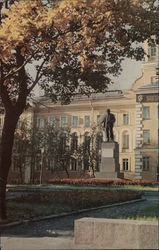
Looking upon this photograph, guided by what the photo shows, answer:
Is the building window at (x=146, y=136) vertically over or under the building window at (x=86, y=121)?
under

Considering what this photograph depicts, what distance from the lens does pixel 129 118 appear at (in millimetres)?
58406

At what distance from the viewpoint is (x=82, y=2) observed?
10.9 m

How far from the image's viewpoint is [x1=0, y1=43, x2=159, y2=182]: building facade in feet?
169

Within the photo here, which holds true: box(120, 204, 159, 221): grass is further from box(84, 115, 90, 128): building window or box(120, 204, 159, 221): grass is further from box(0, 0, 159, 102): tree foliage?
box(84, 115, 90, 128): building window

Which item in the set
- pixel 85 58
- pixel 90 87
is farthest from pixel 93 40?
pixel 90 87

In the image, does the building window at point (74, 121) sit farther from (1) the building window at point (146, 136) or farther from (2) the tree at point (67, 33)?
(2) the tree at point (67, 33)

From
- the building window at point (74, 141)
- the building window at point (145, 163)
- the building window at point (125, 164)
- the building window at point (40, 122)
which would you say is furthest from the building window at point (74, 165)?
the building window at point (145, 163)

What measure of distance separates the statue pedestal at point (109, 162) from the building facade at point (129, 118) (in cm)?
1506

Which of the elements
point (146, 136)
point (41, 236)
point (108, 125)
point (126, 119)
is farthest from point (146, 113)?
point (41, 236)

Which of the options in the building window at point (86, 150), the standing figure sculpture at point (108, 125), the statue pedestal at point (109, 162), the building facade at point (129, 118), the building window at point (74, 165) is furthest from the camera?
the building window at point (74, 165)

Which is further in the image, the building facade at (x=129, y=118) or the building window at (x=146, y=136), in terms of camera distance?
the building window at (x=146, y=136)

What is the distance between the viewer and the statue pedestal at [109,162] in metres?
33.4

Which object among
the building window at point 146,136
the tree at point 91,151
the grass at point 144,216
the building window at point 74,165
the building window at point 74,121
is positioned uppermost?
the building window at point 74,121

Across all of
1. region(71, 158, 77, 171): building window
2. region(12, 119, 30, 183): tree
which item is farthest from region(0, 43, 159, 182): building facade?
region(12, 119, 30, 183): tree
